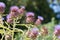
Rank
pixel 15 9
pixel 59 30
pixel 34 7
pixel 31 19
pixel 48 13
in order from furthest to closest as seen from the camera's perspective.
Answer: pixel 48 13, pixel 34 7, pixel 31 19, pixel 15 9, pixel 59 30

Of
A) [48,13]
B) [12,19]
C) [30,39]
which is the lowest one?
[30,39]

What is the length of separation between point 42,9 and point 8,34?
877 centimetres

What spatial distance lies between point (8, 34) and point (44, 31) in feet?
1.35

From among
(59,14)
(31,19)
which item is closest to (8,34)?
(31,19)

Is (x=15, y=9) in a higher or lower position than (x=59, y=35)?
higher

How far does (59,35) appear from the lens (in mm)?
1965

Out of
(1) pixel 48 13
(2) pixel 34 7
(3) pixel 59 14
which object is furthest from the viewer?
(3) pixel 59 14

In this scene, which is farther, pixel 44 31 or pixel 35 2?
pixel 35 2

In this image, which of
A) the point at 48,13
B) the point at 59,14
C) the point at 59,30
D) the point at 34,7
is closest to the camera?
the point at 59,30

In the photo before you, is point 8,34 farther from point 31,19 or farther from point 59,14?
point 59,14

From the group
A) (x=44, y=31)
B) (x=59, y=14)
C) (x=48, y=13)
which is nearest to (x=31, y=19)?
(x=44, y=31)

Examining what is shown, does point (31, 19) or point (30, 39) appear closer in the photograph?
point (30, 39)

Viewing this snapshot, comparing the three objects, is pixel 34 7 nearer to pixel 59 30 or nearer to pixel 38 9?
pixel 38 9

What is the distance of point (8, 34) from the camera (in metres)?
1.98
